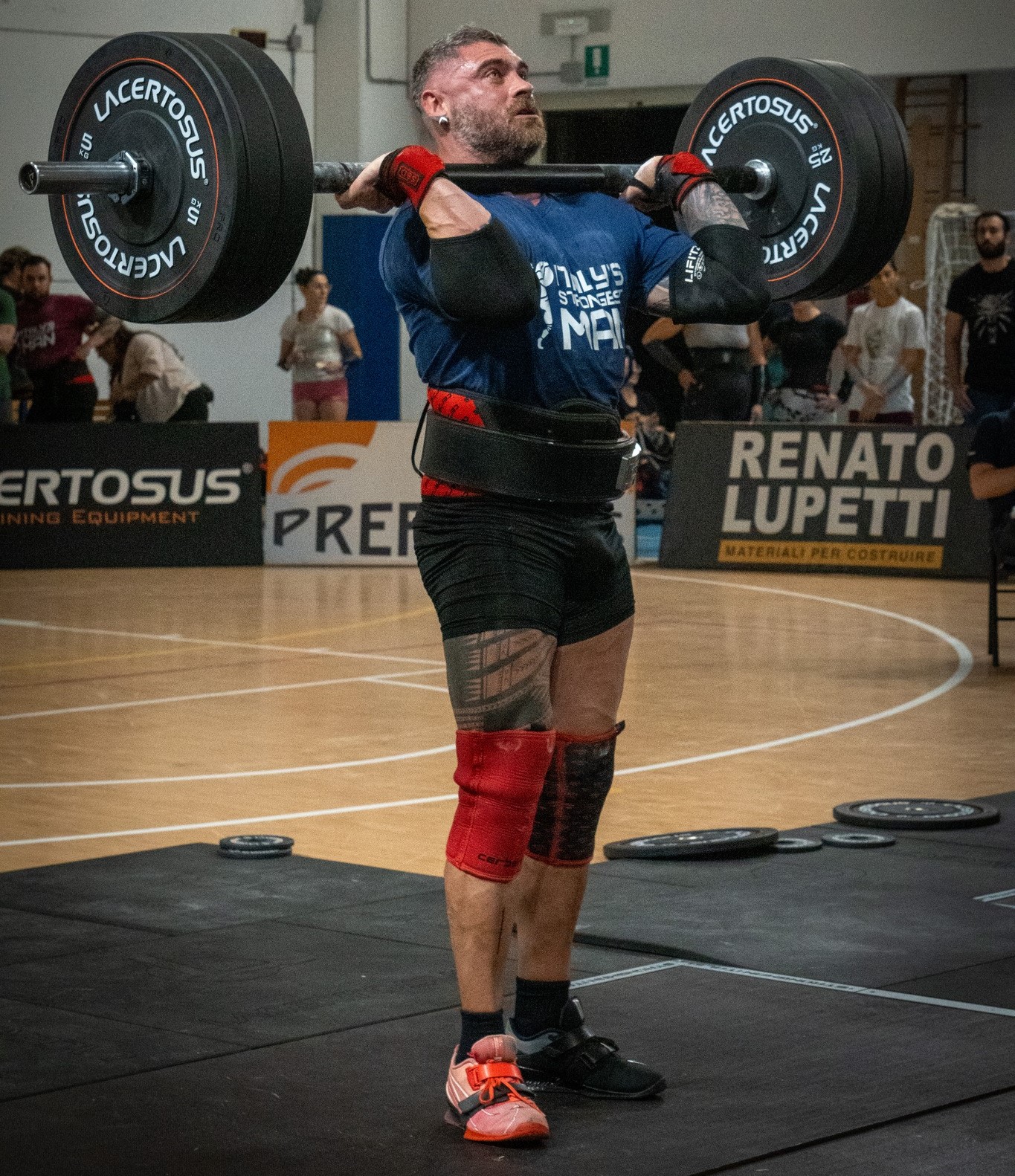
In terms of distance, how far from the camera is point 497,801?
111 inches

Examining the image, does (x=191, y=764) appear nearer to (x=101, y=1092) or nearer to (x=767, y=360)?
(x=101, y=1092)

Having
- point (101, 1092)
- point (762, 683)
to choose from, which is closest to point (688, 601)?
point (762, 683)

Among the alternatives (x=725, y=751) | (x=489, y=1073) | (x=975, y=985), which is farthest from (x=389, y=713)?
(x=489, y=1073)

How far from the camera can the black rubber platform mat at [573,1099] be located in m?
2.61

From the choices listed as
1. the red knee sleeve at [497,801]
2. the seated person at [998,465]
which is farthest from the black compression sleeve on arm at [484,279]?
the seated person at [998,465]

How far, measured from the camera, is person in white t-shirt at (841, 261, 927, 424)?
11148 mm

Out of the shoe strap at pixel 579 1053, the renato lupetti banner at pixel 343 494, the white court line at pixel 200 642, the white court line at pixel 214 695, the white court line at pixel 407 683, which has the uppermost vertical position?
the renato lupetti banner at pixel 343 494

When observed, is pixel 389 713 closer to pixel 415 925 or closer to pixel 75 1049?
pixel 415 925

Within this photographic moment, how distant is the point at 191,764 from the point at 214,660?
2056mm

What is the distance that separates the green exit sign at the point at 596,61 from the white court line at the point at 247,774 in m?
10.2

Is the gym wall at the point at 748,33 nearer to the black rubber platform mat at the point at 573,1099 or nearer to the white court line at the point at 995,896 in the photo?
the white court line at the point at 995,896

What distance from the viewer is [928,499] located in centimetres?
1034

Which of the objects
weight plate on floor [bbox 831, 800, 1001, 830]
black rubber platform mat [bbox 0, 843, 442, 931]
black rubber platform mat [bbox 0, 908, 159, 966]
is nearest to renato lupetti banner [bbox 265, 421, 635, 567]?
weight plate on floor [bbox 831, 800, 1001, 830]

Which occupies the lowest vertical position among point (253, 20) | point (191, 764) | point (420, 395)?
point (191, 764)
